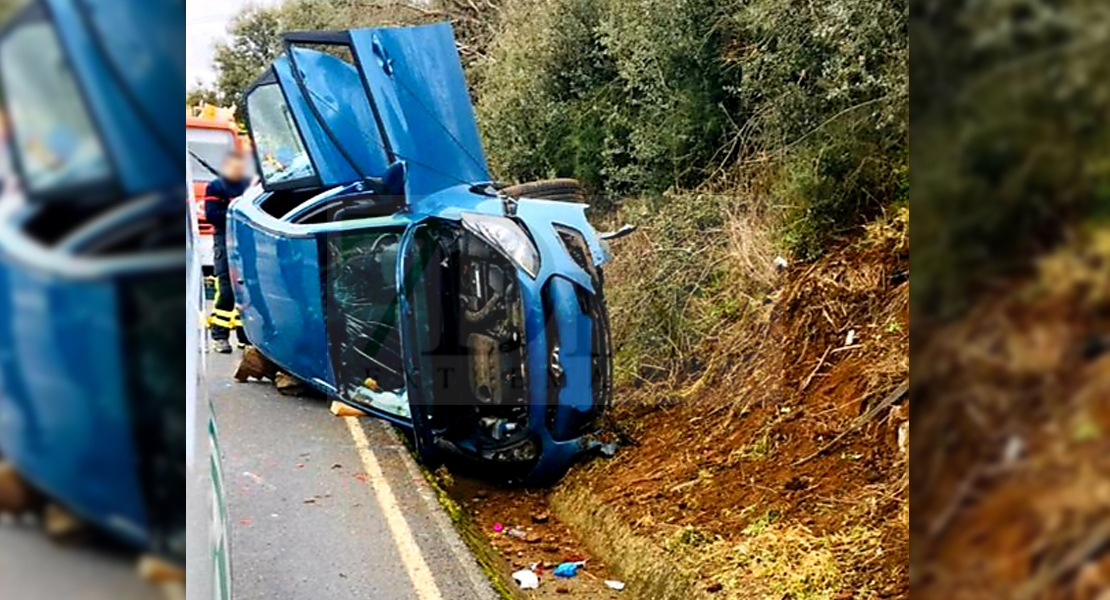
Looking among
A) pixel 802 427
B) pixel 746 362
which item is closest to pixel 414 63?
pixel 746 362

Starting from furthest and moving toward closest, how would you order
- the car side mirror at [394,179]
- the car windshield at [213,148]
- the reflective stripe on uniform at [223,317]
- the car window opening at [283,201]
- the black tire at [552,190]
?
the black tire at [552,190]
the car side mirror at [394,179]
the car window opening at [283,201]
the reflective stripe on uniform at [223,317]
the car windshield at [213,148]

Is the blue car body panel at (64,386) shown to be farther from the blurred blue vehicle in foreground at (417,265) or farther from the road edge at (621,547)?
the road edge at (621,547)

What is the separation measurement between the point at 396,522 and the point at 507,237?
3.31ft

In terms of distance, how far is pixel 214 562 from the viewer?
0.90 m

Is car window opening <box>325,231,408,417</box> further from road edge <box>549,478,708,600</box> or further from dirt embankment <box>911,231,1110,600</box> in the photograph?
dirt embankment <box>911,231,1110,600</box>

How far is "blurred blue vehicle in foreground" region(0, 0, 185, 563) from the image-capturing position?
0.47 metres

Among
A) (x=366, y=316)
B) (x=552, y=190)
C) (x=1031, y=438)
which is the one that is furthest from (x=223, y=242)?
(x=1031, y=438)

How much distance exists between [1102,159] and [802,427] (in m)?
2.16

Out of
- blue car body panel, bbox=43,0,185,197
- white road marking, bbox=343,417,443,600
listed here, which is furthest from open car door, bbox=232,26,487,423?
blue car body panel, bbox=43,0,185,197

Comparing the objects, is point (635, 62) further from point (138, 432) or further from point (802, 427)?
point (138, 432)

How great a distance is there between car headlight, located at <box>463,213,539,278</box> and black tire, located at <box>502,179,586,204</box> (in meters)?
0.15

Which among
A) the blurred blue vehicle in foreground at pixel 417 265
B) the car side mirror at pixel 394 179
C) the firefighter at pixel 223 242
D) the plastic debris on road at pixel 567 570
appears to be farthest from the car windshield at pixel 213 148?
the plastic debris on road at pixel 567 570

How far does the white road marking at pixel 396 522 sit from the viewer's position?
252 centimetres

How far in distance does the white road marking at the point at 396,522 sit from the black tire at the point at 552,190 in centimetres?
99
